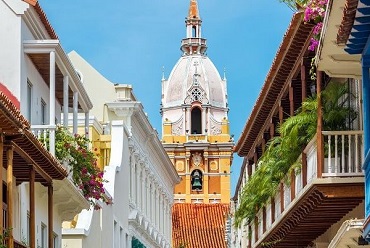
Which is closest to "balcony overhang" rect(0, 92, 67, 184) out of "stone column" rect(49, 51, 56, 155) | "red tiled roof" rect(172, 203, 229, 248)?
"stone column" rect(49, 51, 56, 155)

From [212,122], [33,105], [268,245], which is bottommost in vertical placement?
[268,245]

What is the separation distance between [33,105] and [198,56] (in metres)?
84.1

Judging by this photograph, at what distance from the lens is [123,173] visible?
48.7 m

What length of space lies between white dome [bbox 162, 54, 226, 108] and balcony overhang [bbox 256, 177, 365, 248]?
7623 centimetres

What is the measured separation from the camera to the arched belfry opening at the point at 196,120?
368ft

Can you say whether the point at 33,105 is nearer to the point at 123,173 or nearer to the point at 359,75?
the point at 359,75

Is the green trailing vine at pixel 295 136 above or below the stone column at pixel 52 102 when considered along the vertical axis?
below

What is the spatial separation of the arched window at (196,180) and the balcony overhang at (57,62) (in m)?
75.3

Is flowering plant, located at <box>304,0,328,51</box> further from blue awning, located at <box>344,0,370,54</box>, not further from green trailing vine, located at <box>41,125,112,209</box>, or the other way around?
green trailing vine, located at <box>41,125,112,209</box>

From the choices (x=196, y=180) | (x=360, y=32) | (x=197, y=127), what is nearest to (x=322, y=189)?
(x=360, y=32)

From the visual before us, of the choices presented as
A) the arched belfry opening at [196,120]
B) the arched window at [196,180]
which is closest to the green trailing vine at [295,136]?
the arched window at [196,180]

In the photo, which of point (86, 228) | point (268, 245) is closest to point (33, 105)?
point (268, 245)

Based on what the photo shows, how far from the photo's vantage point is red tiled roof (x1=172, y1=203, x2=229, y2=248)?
3884 inches

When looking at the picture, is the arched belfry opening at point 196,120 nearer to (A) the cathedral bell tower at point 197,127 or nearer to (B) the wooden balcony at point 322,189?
(A) the cathedral bell tower at point 197,127
